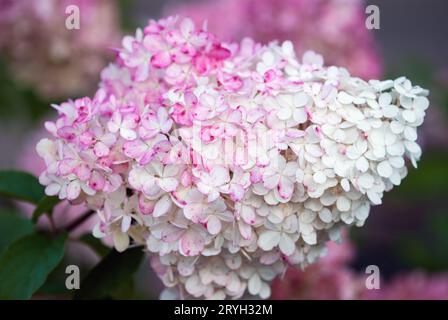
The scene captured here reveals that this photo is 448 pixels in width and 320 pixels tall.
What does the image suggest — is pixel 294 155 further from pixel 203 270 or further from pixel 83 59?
pixel 83 59

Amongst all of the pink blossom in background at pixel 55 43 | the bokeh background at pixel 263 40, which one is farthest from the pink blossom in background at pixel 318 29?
the pink blossom in background at pixel 55 43

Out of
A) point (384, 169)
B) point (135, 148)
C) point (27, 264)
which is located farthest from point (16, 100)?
point (384, 169)

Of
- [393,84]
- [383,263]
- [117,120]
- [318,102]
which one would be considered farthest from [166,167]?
[383,263]

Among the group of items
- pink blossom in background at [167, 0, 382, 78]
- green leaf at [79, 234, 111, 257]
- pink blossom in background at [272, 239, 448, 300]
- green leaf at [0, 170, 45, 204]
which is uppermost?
pink blossom in background at [167, 0, 382, 78]

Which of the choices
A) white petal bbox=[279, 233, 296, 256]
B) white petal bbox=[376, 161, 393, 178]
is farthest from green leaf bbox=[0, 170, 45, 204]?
white petal bbox=[376, 161, 393, 178]

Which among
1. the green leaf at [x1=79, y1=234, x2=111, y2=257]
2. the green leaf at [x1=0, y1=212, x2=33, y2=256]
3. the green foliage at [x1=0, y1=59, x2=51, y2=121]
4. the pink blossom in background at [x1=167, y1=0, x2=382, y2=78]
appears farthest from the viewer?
the green foliage at [x1=0, y1=59, x2=51, y2=121]

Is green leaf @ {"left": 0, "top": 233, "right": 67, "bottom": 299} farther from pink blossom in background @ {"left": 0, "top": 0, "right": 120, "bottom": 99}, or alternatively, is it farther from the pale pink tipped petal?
pink blossom in background @ {"left": 0, "top": 0, "right": 120, "bottom": 99}
